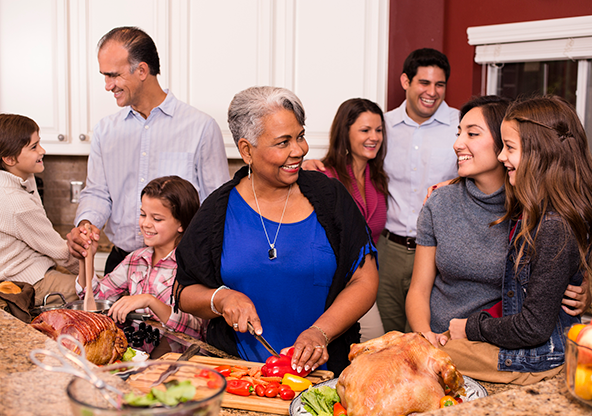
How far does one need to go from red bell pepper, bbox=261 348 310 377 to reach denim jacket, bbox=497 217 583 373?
22.2 inches

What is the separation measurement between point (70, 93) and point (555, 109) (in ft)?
10.2

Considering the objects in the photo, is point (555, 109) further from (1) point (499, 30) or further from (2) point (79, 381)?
(1) point (499, 30)

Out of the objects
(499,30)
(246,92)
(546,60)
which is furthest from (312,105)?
(246,92)

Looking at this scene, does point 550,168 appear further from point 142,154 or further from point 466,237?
point 142,154

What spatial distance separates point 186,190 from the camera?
2361 millimetres

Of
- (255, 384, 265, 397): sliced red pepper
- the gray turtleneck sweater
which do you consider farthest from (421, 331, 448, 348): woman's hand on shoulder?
(255, 384, 265, 397): sliced red pepper

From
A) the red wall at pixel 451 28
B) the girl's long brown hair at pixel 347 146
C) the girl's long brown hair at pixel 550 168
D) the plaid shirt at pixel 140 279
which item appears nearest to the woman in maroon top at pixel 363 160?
the girl's long brown hair at pixel 347 146

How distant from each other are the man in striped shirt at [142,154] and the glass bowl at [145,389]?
200 centimetres

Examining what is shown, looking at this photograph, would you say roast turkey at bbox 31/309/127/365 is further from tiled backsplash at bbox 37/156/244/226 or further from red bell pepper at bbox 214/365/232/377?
tiled backsplash at bbox 37/156/244/226

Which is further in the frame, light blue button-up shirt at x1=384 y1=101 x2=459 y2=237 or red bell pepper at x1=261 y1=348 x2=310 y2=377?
light blue button-up shirt at x1=384 y1=101 x2=459 y2=237

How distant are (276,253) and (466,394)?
69 cm

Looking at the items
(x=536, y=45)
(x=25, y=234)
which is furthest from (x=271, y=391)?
(x=536, y=45)

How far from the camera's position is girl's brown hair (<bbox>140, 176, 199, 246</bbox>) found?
2.32 metres

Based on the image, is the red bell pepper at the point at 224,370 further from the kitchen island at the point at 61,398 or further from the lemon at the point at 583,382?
the lemon at the point at 583,382
